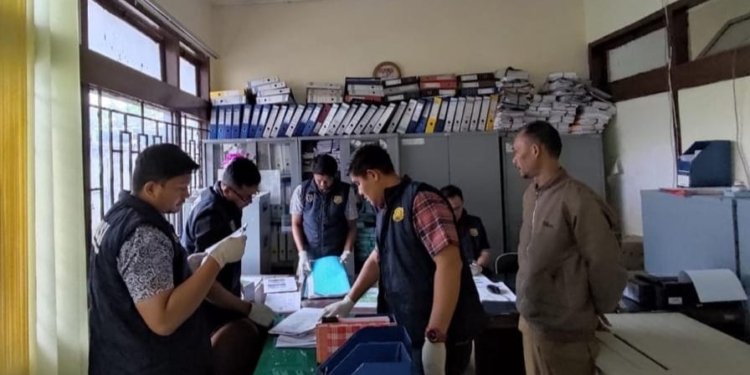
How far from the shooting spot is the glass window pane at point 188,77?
3910 mm

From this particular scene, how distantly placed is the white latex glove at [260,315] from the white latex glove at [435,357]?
699 mm

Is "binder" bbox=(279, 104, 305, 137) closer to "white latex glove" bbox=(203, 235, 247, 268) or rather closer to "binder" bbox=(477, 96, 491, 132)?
"binder" bbox=(477, 96, 491, 132)

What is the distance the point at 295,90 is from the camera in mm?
4410

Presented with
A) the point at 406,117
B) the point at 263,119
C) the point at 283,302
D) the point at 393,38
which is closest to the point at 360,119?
the point at 406,117

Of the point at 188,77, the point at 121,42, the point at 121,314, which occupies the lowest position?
the point at 121,314

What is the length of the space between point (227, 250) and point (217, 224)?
530 mm

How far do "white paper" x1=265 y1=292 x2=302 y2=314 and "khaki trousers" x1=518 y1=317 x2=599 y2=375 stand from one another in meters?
1.06

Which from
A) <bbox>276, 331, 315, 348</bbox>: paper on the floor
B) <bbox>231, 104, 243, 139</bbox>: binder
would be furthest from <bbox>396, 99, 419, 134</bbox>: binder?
<bbox>276, 331, 315, 348</bbox>: paper on the floor

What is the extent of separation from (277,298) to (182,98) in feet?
6.15

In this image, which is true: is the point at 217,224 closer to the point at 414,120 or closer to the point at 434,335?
the point at 434,335

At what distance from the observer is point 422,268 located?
1.62 meters

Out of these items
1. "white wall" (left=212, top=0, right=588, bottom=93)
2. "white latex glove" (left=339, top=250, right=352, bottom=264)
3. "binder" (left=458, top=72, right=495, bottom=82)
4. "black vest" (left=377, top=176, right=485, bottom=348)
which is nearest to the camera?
"black vest" (left=377, top=176, right=485, bottom=348)

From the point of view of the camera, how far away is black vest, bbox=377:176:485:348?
1.62 m

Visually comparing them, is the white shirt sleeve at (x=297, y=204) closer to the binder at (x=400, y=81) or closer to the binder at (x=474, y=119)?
the binder at (x=400, y=81)
